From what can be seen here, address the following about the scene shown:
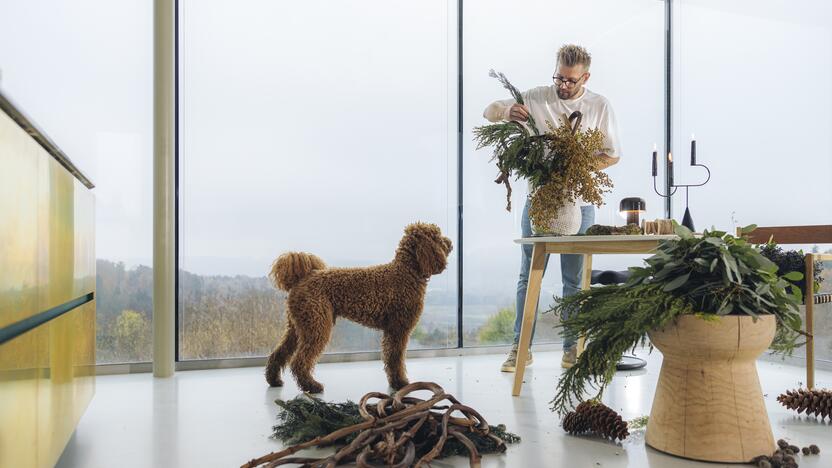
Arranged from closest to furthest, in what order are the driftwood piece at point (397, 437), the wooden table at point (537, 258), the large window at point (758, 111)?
the driftwood piece at point (397, 437) < the wooden table at point (537, 258) < the large window at point (758, 111)

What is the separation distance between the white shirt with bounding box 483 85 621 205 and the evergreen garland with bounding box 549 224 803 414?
1174 mm

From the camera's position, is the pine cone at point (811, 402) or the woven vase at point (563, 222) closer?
the pine cone at point (811, 402)

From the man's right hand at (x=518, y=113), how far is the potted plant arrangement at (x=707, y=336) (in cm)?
107

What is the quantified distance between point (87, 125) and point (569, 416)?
2.62m

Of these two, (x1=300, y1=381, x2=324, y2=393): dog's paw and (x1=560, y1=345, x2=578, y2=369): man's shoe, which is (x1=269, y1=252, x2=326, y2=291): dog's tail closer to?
(x1=300, y1=381, x2=324, y2=393): dog's paw

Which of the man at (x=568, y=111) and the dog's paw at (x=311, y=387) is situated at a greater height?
the man at (x=568, y=111)

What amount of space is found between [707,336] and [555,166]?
1023mm

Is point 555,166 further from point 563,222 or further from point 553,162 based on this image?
point 563,222

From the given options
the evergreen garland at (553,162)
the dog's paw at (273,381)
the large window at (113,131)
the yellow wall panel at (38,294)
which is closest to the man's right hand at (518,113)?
the evergreen garland at (553,162)

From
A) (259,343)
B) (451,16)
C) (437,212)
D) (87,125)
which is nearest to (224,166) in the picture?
(87,125)

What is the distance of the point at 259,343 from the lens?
11.3 ft

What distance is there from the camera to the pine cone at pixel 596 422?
6.30 feet

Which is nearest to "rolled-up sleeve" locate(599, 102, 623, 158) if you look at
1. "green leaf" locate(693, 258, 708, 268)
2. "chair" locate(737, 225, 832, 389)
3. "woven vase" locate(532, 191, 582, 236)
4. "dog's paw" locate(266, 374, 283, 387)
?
"woven vase" locate(532, 191, 582, 236)

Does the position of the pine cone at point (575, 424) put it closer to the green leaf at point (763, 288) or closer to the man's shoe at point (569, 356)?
the green leaf at point (763, 288)
